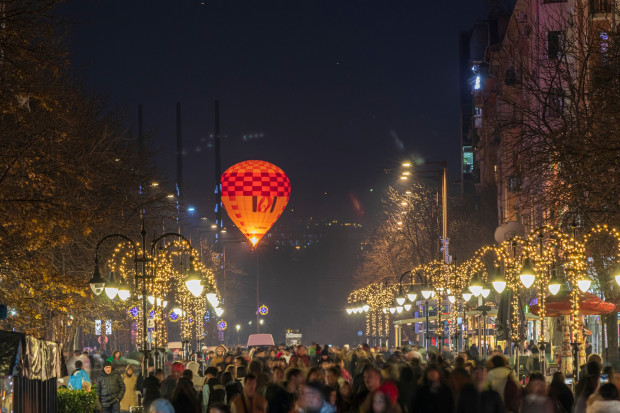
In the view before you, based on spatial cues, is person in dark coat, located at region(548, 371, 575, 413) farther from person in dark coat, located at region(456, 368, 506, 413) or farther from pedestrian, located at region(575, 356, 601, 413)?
person in dark coat, located at region(456, 368, 506, 413)

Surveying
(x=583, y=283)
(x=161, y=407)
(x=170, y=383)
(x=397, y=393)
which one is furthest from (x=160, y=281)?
(x=161, y=407)

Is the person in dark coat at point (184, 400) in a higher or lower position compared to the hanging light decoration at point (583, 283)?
lower

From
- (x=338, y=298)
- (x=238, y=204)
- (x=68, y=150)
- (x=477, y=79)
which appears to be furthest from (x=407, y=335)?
Result: (x=68, y=150)

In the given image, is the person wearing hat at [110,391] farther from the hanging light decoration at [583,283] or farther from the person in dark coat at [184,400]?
the hanging light decoration at [583,283]

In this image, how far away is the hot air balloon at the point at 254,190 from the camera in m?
58.9

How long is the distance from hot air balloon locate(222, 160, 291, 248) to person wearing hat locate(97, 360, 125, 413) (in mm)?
33533

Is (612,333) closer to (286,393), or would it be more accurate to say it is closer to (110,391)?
(110,391)

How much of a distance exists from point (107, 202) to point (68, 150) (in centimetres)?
1029

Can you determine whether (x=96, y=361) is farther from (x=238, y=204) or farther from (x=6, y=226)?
(x=6, y=226)

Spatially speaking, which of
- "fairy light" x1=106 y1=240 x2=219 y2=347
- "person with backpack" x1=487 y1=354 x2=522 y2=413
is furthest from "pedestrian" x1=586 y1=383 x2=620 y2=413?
"fairy light" x1=106 y1=240 x2=219 y2=347

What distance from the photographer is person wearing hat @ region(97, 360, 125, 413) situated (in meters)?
25.5

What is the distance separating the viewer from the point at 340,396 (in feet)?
55.2

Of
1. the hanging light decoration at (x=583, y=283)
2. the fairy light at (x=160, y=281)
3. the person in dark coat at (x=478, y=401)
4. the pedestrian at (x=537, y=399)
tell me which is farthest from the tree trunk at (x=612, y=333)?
the pedestrian at (x=537, y=399)

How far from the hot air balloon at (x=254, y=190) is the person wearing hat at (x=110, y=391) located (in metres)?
33.5
